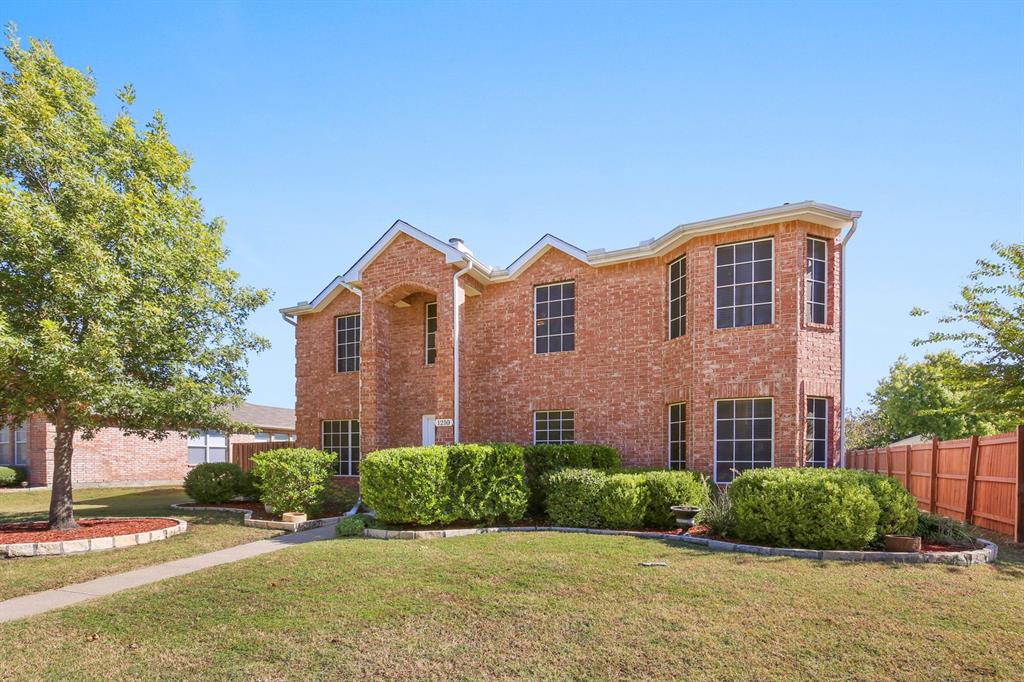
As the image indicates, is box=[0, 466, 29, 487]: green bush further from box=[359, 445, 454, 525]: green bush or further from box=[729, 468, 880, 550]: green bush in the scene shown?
box=[729, 468, 880, 550]: green bush

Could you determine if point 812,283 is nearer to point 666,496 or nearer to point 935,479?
point 666,496

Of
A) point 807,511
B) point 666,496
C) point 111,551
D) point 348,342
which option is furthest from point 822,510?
point 348,342

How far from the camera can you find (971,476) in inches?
491

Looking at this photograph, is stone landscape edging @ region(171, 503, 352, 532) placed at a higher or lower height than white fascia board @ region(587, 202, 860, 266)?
lower

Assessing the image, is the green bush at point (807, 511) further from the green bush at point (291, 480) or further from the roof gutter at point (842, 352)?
the green bush at point (291, 480)

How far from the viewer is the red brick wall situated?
12.7 meters

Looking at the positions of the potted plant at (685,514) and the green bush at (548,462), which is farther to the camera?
the green bush at (548,462)

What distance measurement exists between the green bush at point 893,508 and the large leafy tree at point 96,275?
1262cm

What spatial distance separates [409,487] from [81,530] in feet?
21.5

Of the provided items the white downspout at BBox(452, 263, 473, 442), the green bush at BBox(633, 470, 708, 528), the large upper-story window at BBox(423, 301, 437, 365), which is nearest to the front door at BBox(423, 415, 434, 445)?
the large upper-story window at BBox(423, 301, 437, 365)

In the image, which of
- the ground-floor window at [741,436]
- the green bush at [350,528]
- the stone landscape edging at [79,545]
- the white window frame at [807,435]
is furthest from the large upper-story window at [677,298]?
the stone landscape edging at [79,545]

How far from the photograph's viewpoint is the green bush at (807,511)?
911cm

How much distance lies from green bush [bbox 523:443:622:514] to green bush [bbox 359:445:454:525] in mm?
2074

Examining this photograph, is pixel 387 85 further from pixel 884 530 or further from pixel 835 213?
pixel 884 530
